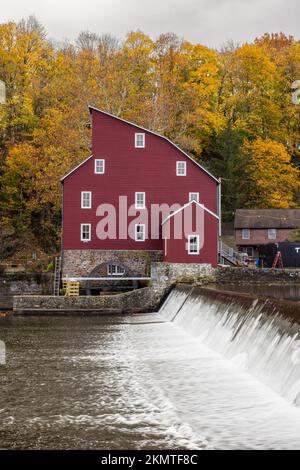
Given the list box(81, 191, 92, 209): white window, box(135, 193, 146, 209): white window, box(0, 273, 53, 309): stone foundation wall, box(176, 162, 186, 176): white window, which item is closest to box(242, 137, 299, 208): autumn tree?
box(176, 162, 186, 176): white window

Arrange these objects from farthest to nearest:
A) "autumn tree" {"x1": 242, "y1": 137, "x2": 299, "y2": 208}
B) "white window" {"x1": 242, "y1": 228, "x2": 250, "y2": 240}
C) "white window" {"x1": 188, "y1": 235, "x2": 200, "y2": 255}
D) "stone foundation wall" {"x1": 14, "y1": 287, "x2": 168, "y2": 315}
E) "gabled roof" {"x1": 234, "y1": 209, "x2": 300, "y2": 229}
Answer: "autumn tree" {"x1": 242, "y1": 137, "x2": 299, "y2": 208}, "white window" {"x1": 242, "y1": 228, "x2": 250, "y2": 240}, "gabled roof" {"x1": 234, "y1": 209, "x2": 300, "y2": 229}, "white window" {"x1": 188, "y1": 235, "x2": 200, "y2": 255}, "stone foundation wall" {"x1": 14, "y1": 287, "x2": 168, "y2": 315}

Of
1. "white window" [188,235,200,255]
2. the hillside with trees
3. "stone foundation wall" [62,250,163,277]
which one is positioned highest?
the hillside with trees

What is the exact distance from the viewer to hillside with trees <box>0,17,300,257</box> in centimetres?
4238

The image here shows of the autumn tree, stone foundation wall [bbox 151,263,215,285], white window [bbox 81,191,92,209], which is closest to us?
stone foundation wall [bbox 151,263,215,285]

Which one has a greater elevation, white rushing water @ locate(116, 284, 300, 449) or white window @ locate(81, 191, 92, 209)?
→ white window @ locate(81, 191, 92, 209)

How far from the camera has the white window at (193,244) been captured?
108ft

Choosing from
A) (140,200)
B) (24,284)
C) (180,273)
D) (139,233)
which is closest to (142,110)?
(140,200)

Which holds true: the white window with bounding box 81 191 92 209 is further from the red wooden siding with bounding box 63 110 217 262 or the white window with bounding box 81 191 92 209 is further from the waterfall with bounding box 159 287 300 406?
the waterfall with bounding box 159 287 300 406

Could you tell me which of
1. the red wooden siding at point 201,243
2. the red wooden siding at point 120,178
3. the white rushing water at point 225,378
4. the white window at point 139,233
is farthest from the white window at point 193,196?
the white rushing water at point 225,378

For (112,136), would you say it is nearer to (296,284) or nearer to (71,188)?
(71,188)

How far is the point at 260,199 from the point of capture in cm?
5191

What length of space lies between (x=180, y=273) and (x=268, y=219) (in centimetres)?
1821

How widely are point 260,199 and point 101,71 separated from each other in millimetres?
18849

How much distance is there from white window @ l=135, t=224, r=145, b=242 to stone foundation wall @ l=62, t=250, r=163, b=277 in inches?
32.8
